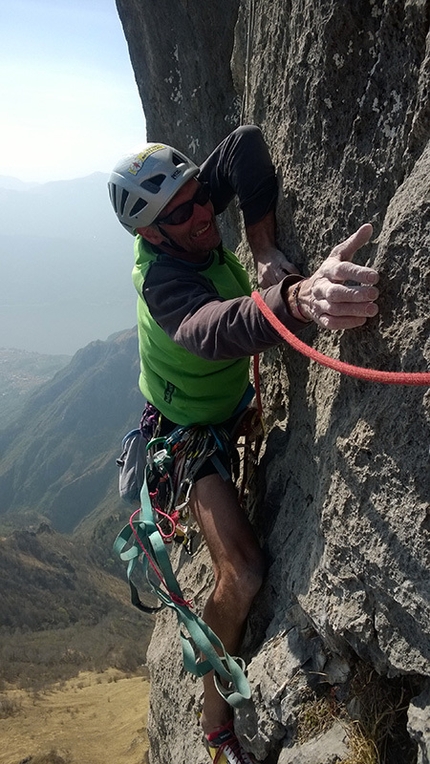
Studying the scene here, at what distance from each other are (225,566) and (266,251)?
6.90 ft

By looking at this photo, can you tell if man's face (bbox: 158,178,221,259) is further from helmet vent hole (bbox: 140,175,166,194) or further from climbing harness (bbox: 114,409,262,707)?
climbing harness (bbox: 114,409,262,707)

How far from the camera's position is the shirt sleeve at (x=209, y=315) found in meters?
2.75

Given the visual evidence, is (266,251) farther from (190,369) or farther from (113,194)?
(113,194)

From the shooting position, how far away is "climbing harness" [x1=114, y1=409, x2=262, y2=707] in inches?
144

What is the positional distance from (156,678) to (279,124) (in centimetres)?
519

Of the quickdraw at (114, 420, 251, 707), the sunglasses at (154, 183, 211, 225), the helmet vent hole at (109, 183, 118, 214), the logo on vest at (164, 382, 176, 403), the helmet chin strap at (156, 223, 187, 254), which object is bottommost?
the quickdraw at (114, 420, 251, 707)

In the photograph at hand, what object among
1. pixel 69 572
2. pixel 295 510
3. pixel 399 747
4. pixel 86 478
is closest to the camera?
pixel 399 747

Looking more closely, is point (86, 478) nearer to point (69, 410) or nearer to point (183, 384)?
point (69, 410)

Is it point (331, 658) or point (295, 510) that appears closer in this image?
point (331, 658)

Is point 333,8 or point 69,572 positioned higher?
point 333,8

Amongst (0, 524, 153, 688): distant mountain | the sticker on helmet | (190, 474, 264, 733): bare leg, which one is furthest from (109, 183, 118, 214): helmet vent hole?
(0, 524, 153, 688): distant mountain

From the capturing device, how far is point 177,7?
284 inches

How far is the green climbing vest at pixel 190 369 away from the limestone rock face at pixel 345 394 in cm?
41

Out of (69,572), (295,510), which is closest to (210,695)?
(295,510)
